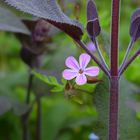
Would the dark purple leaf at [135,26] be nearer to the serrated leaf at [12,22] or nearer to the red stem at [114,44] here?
the red stem at [114,44]

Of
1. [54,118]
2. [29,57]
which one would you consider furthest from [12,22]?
[54,118]

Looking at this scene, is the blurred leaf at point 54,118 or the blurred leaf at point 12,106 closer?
the blurred leaf at point 12,106

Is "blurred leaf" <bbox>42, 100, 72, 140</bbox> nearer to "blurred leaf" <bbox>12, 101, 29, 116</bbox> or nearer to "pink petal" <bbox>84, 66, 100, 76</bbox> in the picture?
"blurred leaf" <bbox>12, 101, 29, 116</bbox>

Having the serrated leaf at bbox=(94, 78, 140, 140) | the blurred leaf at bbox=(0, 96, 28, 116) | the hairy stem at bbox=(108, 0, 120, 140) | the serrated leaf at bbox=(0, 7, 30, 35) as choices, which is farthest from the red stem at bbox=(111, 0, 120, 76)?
the blurred leaf at bbox=(0, 96, 28, 116)

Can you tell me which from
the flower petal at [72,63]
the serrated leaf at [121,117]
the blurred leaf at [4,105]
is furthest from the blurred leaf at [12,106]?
the flower petal at [72,63]

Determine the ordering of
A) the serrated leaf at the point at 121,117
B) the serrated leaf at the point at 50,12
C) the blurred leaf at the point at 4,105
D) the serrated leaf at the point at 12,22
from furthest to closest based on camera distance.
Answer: the blurred leaf at the point at 4,105
the serrated leaf at the point at 12,22
the serrated leaf at the point at 121,117
the serrated leaf at the point at 50,12

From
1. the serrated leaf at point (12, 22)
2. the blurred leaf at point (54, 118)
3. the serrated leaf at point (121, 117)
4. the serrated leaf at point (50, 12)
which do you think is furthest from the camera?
the blurred leaf at point (54, 118)

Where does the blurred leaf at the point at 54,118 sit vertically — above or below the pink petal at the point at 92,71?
below
